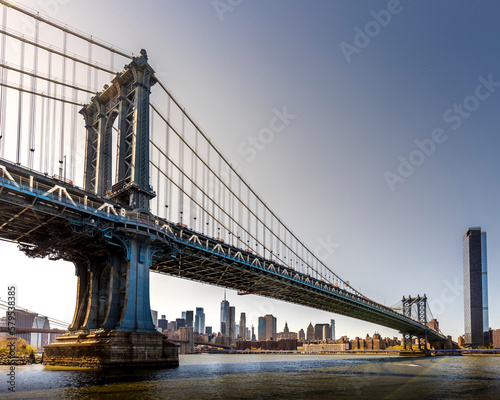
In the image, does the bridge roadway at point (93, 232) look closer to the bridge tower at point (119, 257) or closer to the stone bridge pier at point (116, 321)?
the bridge tower at point (119, 257)

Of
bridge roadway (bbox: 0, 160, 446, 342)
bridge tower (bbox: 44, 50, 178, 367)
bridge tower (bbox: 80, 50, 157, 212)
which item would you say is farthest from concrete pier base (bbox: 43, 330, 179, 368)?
bridge tower (bbox: 80, 50, 157, 212)

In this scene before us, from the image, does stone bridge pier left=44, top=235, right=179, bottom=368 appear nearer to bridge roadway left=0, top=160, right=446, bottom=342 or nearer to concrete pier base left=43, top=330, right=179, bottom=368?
concrete pier base left=43, top=330, right=179, bottom=368

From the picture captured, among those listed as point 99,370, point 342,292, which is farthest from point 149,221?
point 342,292

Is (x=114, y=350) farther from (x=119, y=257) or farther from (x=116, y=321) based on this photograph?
(x=119, y=257)

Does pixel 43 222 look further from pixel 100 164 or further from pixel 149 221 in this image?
pixel 100 164

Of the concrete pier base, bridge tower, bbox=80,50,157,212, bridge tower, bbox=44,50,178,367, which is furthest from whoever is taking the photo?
bridge tower, bbox=80,50,157,212

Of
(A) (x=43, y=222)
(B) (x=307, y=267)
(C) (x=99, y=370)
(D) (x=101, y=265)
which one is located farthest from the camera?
(B) (x=307, y=267)
